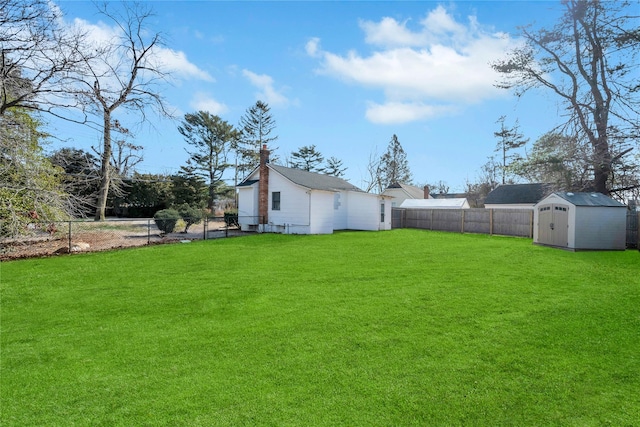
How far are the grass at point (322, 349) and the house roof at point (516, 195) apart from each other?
2315cm

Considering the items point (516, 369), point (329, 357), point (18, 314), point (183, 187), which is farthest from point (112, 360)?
point (183, 187)

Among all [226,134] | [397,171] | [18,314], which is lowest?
[18,314]

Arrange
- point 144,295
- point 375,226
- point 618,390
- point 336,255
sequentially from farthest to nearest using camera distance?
point 375,226 < point 336,255 < point 144,295 < point 618,390

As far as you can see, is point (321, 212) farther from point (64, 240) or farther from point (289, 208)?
point (64, 240)

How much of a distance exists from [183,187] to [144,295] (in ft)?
98.3

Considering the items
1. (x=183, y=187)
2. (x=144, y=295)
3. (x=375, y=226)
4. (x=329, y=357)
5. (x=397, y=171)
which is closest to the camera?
(x=329, y=357)

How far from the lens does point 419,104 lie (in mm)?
19312

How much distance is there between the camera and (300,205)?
58.8 feet

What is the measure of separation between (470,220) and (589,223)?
27.0 feet

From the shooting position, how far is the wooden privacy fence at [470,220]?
1833 centimetres

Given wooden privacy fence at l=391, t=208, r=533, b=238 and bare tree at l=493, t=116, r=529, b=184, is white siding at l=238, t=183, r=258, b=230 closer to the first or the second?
wooden privacy fence at l=391, t=208, r=533, b=238

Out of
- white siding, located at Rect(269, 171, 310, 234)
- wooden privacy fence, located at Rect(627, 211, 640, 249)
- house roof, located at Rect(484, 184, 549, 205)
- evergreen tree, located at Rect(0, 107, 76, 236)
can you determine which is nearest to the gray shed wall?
wooden privacy fence, located at Rect(627, 211, 640, 249)

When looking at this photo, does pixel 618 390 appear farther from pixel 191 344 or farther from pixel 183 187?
pixel 183 187

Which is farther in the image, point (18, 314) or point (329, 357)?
point (18, 314)
